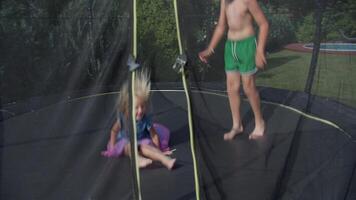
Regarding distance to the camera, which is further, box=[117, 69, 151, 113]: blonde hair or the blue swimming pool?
the blue swimming pool

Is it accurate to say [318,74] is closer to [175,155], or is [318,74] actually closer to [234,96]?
[234,96]

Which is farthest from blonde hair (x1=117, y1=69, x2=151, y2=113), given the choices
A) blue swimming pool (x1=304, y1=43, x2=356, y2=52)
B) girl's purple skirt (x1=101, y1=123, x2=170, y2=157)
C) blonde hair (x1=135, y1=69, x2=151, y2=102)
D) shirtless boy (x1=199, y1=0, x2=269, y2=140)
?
blue swimming pool (x1=304, y1=43, x2=356, y2=52)

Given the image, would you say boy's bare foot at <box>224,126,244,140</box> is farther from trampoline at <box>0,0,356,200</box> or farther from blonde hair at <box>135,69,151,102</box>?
blonde hair at <box>135,69,151,102</box>

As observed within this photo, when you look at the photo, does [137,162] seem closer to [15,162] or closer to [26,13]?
[15,162]

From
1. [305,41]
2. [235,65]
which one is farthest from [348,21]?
[235,65]

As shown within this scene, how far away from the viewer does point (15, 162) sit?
2.09 meters

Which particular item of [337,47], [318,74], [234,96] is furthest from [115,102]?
[337,47]

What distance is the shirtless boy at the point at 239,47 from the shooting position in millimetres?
2131

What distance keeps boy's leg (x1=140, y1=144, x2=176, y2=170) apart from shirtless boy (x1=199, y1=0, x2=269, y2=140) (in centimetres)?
24

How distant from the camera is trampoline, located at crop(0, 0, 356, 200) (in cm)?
202

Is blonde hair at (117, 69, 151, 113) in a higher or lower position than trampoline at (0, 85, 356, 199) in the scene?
higher

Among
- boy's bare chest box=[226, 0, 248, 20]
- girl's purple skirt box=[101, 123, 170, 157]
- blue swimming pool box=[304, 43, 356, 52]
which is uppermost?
boy's bare chest box=[226, 0, 248, 20]

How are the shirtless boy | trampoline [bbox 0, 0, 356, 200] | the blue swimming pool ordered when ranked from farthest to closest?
the blue swimming pool < the shirtless boy < trampoline [bbox 0, 0, 356, 200]

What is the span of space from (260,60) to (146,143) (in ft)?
→ 1.77
